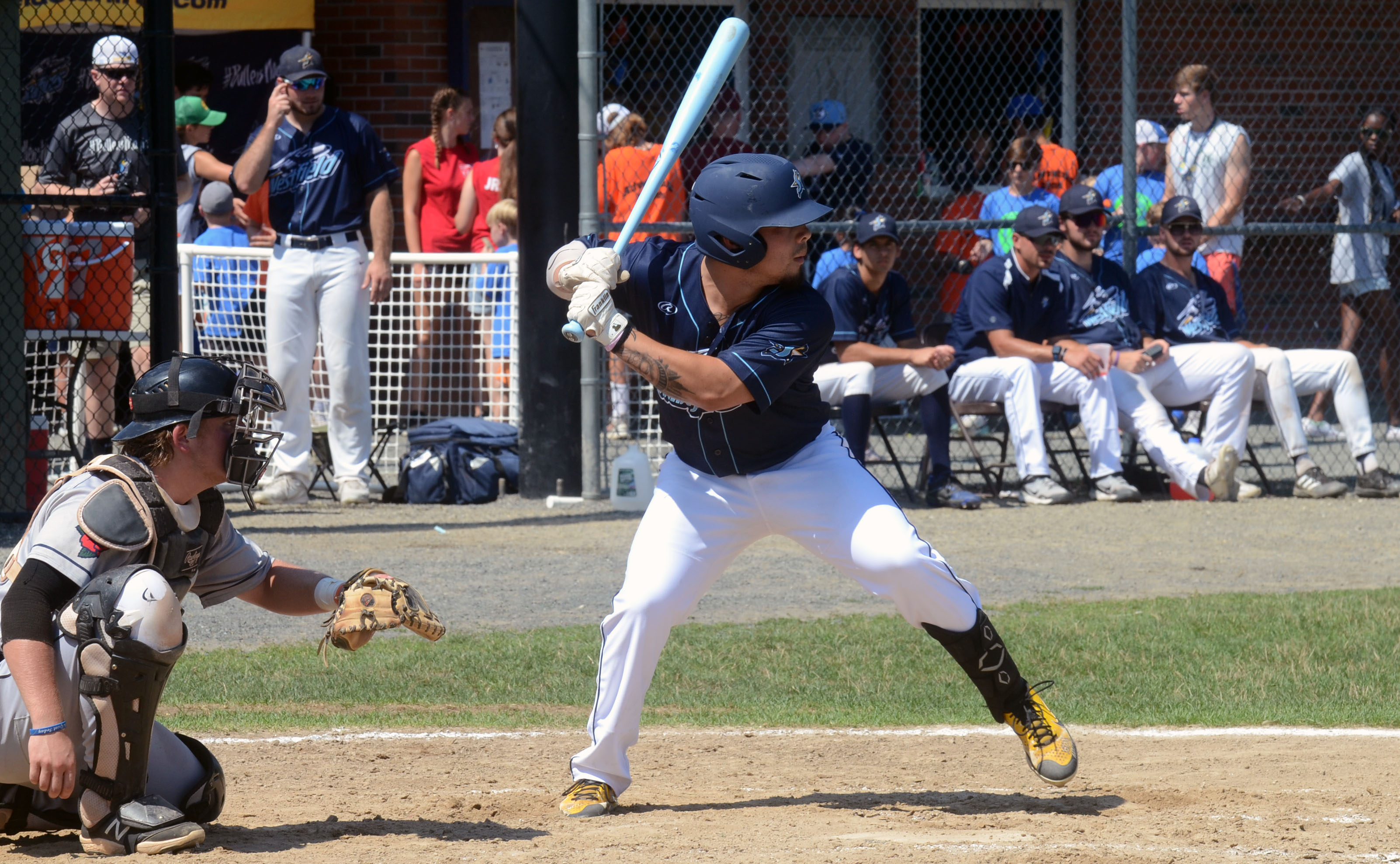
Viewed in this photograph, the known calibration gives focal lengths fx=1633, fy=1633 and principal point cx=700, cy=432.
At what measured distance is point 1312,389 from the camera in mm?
9797

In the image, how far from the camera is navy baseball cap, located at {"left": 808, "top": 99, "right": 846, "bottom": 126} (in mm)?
11531

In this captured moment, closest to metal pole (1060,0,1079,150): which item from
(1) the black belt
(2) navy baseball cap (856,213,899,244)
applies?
(2) navy baseball cap (856,213,899,244)

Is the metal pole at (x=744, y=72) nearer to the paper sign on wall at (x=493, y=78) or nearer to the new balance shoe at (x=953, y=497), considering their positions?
the paper sign on wall at (x=493, y=78)

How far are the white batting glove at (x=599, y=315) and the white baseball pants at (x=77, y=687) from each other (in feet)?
3.75

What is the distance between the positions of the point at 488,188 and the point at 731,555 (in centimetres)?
709

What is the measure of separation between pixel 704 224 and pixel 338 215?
17.3 ft

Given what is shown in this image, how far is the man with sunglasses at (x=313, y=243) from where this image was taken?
8820 mm

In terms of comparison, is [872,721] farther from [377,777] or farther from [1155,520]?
[1155,520]

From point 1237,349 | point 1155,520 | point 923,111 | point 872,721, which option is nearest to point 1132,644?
point 872,721

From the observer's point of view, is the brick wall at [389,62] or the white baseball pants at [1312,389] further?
the brick wall at [389,62]

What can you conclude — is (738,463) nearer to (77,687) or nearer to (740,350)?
(740,350)

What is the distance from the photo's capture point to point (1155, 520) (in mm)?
8797

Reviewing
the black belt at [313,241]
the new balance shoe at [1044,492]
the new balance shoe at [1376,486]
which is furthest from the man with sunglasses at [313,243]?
the new balance shoe at [1376,486]

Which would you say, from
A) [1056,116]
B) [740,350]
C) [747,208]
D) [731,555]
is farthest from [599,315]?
[1056,116]
